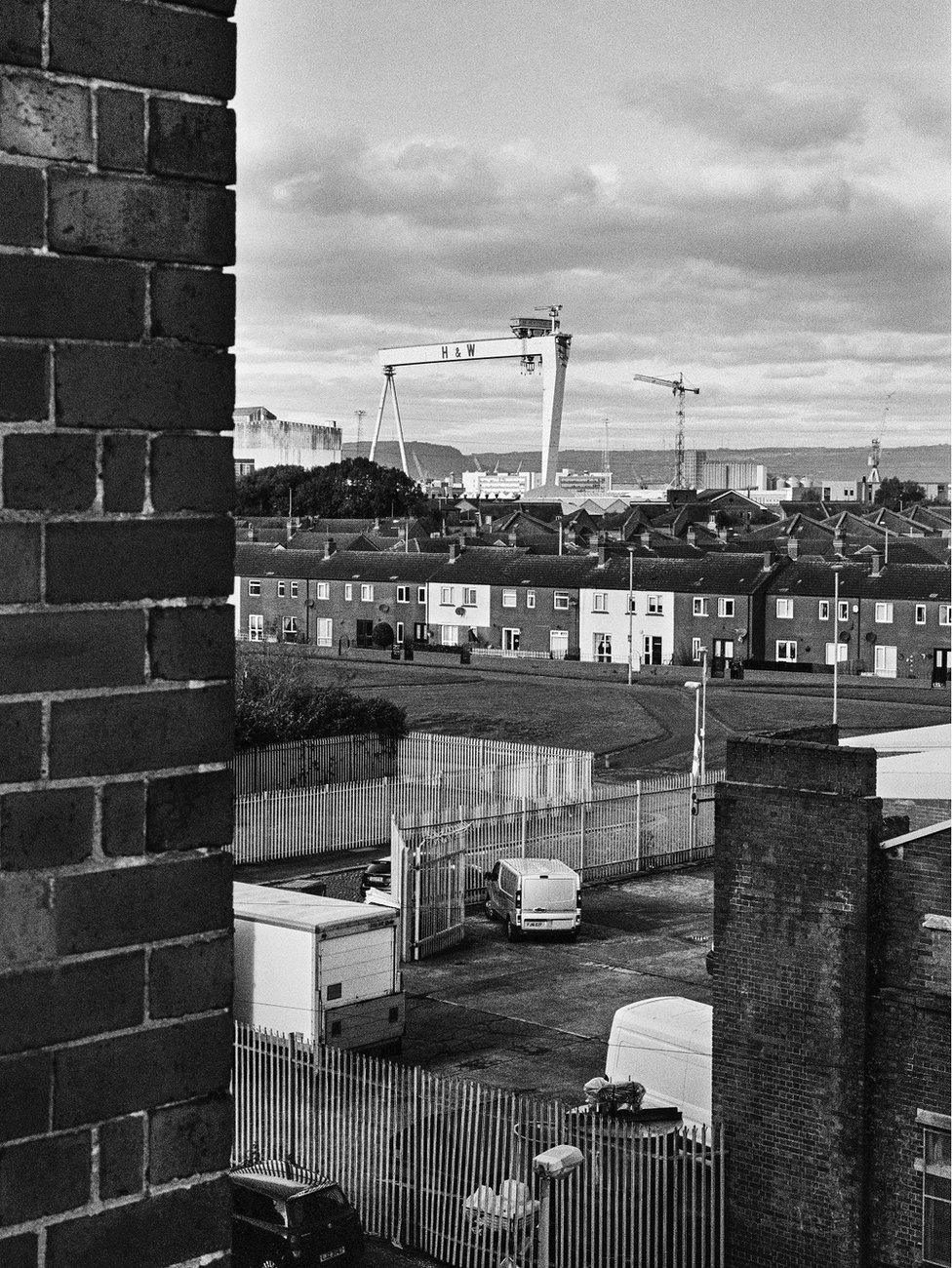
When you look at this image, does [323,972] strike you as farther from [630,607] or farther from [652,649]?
[652,649]

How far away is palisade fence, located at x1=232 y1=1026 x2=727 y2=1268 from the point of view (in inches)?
580

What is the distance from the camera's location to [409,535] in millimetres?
100125

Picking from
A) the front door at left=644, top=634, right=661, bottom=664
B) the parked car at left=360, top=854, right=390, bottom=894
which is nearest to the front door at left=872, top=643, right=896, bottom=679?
the front door at left=644, top=634, right=661, bottom=664

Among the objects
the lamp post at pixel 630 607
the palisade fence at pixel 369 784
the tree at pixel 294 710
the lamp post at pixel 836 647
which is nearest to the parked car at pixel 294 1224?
the palisade fence at pixel 369 784

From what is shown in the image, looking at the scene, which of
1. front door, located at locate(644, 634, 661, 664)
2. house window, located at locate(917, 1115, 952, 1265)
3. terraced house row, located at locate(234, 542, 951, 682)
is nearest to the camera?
house window, located at locate(917, 1115, 952, 1265)

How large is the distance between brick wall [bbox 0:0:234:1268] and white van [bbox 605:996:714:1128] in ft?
53.0

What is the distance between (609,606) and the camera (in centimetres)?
8088

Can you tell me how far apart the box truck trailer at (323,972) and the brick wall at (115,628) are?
64.2ft

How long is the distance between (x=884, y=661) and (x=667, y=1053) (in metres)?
57.9

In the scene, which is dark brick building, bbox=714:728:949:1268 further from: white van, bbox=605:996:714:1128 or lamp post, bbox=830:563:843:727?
lamp post, bbox=830:563:843:727

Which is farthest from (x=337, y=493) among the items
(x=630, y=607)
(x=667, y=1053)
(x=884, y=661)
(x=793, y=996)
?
(x=793, y=996)

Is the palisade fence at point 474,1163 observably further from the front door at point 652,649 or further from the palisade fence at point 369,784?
the front door at point 652,649

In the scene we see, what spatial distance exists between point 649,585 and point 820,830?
215 ft

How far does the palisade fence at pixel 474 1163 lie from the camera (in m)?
14.7
